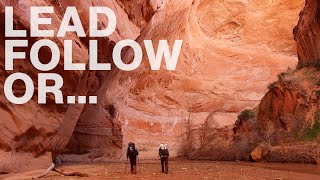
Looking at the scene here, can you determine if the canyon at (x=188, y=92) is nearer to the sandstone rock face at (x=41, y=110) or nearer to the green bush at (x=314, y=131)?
the sandstone rock face at (x=41, y=110)

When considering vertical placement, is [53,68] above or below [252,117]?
above

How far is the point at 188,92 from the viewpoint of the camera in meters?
36.1

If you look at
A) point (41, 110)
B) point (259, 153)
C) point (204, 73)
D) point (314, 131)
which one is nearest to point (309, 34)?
point (314, 131)

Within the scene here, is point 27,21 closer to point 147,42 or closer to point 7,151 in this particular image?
point 7,151

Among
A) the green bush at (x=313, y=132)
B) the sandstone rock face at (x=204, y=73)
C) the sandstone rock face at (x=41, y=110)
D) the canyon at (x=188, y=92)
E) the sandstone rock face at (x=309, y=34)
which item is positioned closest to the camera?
the sandstone rock face at (x=41, y=110)

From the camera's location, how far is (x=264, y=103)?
22.1m

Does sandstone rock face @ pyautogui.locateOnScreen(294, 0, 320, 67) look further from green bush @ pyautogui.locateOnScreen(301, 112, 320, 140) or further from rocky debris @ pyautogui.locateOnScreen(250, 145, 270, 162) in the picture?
rocky debris @ pyautogui.locateOnScreen(250, 145, 270, 162)

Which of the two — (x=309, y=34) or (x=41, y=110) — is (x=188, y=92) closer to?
(x=309, y=34)

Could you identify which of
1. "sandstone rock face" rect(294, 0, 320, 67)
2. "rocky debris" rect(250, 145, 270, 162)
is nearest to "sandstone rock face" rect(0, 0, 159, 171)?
"rocky debris" rect(250, 145, 270, 162)

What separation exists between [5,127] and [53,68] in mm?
2586

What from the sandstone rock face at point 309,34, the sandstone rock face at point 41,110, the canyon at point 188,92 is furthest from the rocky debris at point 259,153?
the sandstone rock face at point 41,110

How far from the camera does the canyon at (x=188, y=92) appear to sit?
14.7 metres

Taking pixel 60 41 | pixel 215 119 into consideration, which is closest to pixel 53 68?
pixel 60 41

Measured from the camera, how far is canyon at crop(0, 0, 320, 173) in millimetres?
14719
